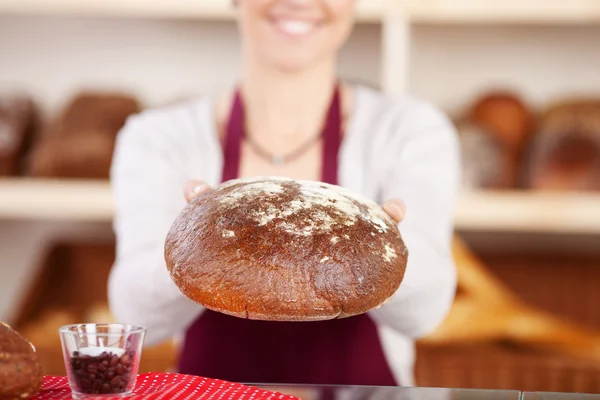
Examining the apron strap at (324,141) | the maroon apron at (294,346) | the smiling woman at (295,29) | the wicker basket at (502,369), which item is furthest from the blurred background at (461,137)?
the smiling woman at (295,29)

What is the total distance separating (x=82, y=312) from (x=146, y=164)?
43.6 inches

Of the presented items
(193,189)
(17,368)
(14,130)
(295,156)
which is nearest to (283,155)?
(295,156)

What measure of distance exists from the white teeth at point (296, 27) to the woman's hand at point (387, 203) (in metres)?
0.38

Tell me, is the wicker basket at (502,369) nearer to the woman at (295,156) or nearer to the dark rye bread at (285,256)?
the woman at (295,156)

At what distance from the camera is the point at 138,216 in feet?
3.96

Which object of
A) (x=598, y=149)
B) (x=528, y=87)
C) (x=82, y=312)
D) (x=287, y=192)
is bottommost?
(x=82, y=312)

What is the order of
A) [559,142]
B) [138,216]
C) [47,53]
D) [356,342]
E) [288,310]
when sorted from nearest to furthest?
[288,310] < [138,216] < [356,342] < [559,142] < [47,53]

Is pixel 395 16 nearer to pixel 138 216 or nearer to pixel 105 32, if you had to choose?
pixel 105 32

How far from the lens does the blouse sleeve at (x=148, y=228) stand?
111 centimetres

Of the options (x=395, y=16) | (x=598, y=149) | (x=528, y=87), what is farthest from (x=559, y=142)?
(x=395, y=16)

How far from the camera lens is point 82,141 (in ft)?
6.90

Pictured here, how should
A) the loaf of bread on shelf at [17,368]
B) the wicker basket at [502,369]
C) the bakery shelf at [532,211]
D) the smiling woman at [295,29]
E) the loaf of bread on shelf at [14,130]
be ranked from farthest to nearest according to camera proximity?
the loaf of bread on shelf at [14,130] → the bakery shelf at [532,211] → the wicker basket at [502,369] → the smiling woman at [295,29] → the loaf of bread on shelf at [17,368]

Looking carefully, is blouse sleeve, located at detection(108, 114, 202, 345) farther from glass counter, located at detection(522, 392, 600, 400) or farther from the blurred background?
the blurred background

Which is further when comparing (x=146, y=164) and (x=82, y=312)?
(x=82, y=312)
